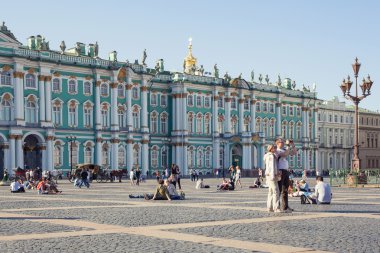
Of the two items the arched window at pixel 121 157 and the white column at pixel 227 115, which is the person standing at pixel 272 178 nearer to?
the arched window at pixel 121 157

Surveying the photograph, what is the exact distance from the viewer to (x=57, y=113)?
68.8m

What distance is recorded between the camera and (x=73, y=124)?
231 feet

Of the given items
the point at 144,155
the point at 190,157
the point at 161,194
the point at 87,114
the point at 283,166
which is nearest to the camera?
the point at 283,166

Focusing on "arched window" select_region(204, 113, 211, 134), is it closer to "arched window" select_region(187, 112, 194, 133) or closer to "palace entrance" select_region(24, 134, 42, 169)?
"arched window" select_region(187, 112, 194, 133)

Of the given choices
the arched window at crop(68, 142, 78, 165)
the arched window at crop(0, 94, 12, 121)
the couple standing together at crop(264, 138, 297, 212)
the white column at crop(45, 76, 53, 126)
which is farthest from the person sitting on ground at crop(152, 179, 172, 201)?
the arched window at crop(68, 142, 78, 165)

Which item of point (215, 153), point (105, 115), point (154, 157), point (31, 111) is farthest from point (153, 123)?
point (31, 111)

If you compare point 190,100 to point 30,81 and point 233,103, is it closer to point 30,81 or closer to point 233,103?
point 233,103

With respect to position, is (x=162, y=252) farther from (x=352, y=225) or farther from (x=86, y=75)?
(x=86, y=75)

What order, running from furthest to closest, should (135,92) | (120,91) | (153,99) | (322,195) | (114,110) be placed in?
(153,99) → (135,92) → (120,91) → (114,110) → (322,195)

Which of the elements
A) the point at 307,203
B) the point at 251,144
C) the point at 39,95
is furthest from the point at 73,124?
the point at 307,203

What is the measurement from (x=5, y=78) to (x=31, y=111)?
4.20m

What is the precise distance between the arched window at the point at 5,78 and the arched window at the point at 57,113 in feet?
18.8

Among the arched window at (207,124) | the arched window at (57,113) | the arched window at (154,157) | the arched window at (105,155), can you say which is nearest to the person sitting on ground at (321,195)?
the arched window at (57,113)

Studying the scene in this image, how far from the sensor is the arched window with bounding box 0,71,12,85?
210 feet
